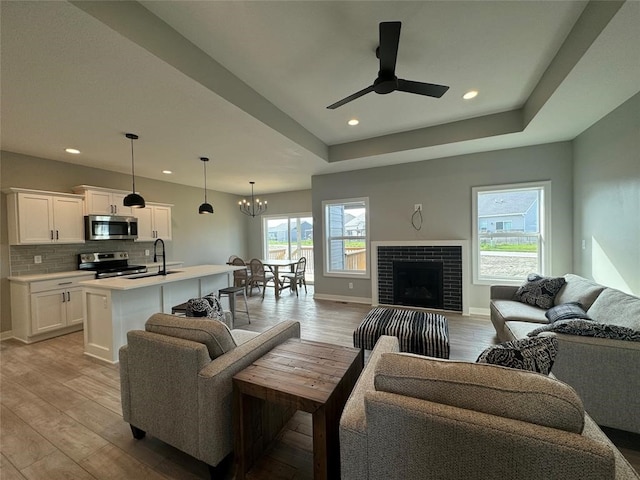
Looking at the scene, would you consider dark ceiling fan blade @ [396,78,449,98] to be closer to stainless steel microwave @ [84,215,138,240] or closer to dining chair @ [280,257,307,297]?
dining chair @ [280,257,307,297]

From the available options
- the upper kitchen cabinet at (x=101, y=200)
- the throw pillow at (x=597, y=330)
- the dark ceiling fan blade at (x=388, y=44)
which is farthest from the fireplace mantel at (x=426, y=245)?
the upper kitchen cabinet at (x=101, y=200)

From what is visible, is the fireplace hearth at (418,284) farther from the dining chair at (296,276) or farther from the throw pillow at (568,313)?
the dining chair at (296,276)

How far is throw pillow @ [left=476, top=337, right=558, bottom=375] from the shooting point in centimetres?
120

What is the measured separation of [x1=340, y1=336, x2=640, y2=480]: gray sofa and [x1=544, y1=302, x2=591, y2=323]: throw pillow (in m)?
1.70

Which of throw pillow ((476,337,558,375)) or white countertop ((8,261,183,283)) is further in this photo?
white countertop ((8,261,183,283))

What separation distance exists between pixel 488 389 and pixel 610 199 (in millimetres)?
3633

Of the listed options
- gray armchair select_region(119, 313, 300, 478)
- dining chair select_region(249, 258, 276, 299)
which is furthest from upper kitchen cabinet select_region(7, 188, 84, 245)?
gray armchair select_region(119, 313, 300, 478)

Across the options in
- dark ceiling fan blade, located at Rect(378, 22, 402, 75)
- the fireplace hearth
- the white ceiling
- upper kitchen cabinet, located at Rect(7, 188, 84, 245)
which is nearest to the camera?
dark ceiling fan blade, located at Rect(378, 22, 402, 75)

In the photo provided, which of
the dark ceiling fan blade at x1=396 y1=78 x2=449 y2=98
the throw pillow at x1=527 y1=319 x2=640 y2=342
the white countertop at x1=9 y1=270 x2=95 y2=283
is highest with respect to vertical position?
the dark ceiling fan blade at x1=396 y1=78 x2=449 y2=98

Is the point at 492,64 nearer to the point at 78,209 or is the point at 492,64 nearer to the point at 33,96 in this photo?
the point at 33,96

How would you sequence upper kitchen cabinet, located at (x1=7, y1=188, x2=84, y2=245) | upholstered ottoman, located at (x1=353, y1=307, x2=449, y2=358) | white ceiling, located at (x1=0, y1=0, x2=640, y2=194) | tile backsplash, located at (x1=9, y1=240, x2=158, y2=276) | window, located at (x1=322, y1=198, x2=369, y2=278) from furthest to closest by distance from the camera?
window, located at (x1=322, y1=198, x2=369, y2=278) < tile backsplash, located at (x1=9, y1=240, x2=158, y2=276) < upper kitchen cabinet, located at (x1=7, y1=188, x2=84, y2=245) < upholstered ottoman, located at (x1=353, y1=307, x2=449, y2=358) < white ceiling, located at (x1=0, y1=0, x2=640, y2=194)

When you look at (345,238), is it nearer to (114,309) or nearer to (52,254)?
(114,309)

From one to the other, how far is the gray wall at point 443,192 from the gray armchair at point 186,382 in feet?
12.7

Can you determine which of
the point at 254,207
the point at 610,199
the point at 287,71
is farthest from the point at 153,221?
the point at 610,199
